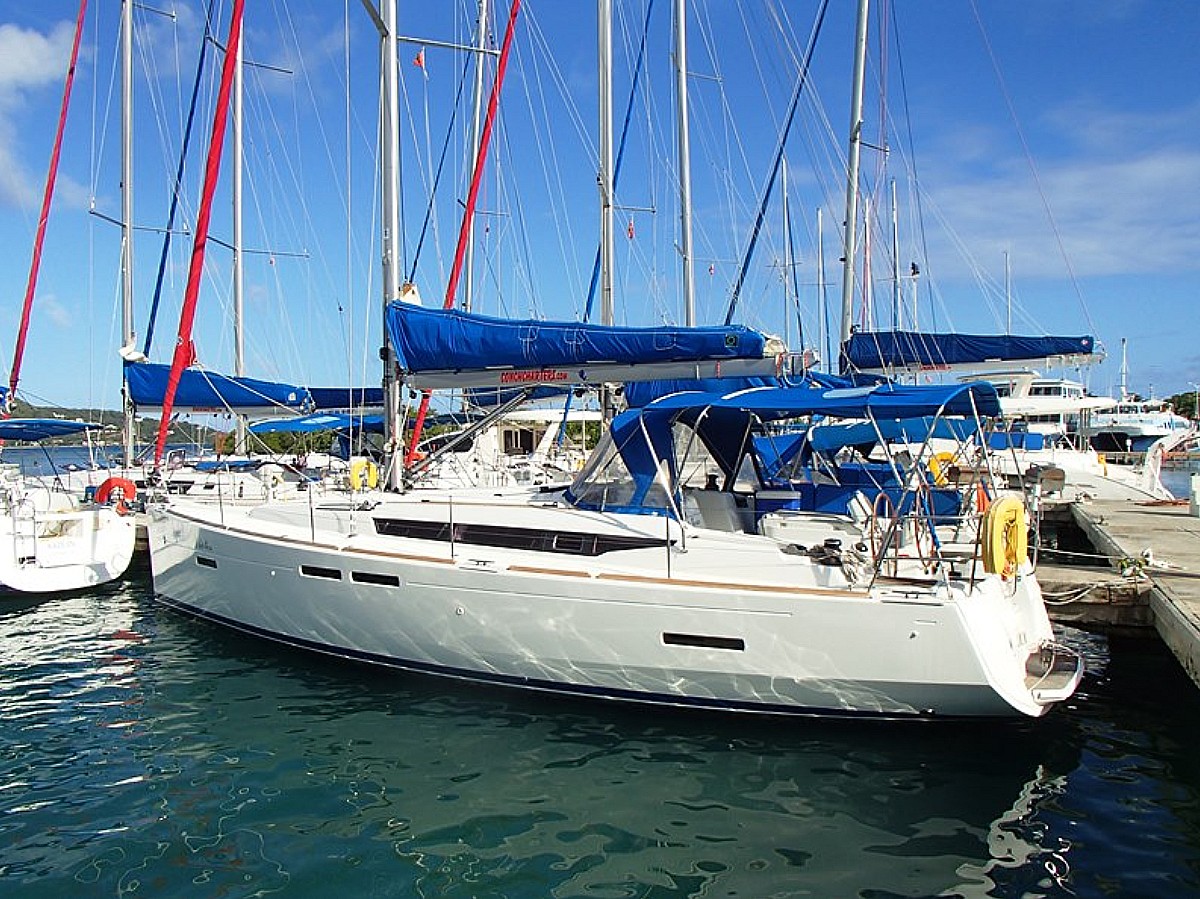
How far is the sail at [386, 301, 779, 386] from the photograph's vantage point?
8.08 metres

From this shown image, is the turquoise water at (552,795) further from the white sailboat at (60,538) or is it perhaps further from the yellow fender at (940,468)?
the white sailboat at (60,538)

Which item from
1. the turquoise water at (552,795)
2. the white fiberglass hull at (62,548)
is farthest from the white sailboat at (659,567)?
the white fiberglass hull at (62,548)

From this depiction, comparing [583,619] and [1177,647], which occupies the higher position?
[583,619]

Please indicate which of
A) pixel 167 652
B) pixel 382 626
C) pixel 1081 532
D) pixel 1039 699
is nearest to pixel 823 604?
pixel 1039 699

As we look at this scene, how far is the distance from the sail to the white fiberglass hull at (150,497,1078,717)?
4.44 feet

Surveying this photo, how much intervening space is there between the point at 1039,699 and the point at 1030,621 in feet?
2.62

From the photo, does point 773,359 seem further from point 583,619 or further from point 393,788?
point 393,788

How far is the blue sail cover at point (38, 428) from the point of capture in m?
15.1

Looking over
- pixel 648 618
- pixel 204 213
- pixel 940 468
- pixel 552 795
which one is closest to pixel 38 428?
pixel 204 213

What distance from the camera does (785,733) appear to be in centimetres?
643

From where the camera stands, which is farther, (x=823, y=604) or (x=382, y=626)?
(x=382, y=626)

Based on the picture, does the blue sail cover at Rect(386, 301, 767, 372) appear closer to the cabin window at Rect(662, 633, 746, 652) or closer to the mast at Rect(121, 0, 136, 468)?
the cabin window at Rect(662, 633, 746, 652)

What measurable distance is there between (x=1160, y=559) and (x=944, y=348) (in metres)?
5.21

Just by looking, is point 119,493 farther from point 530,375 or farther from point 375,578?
point 530,375
